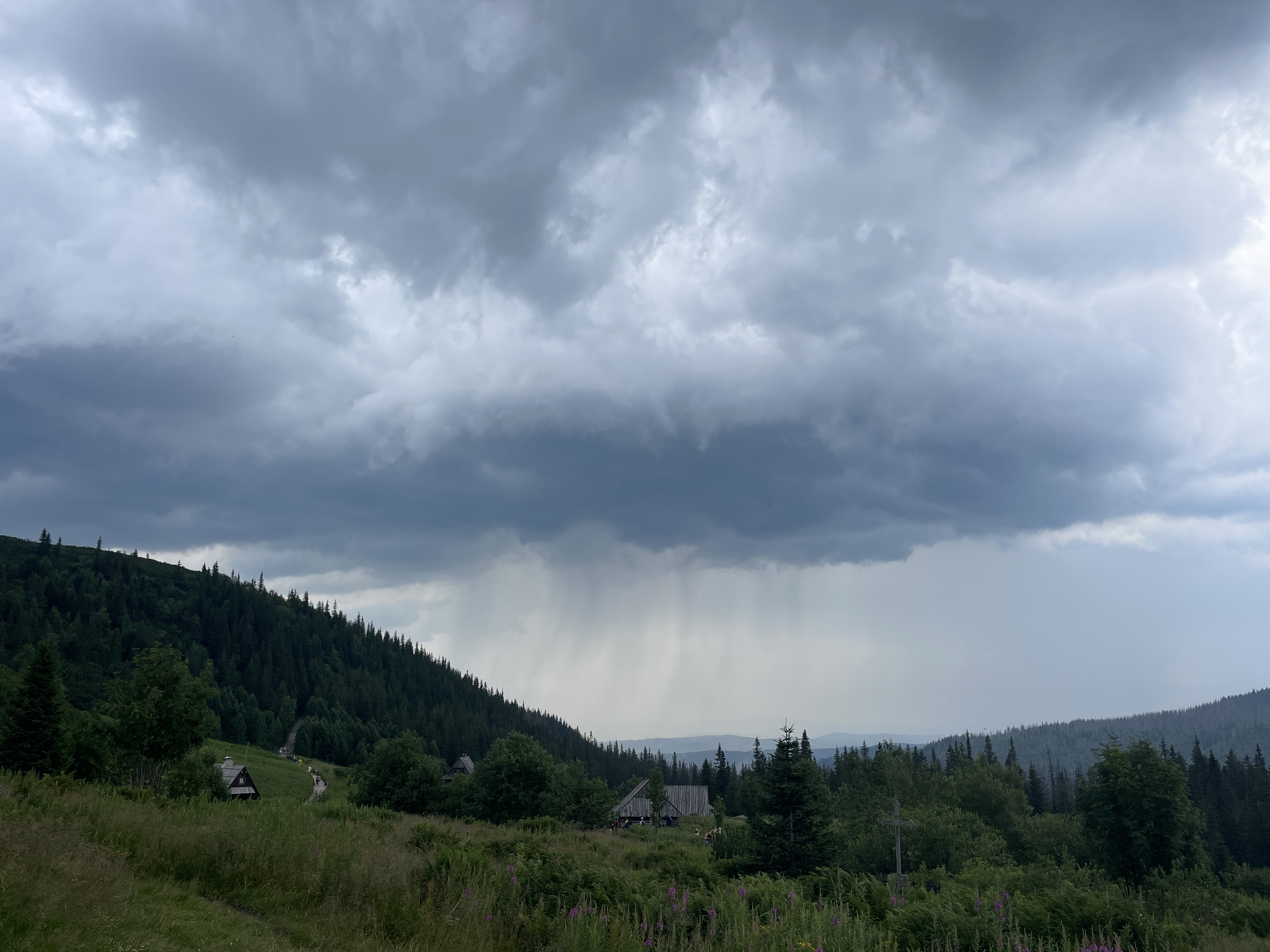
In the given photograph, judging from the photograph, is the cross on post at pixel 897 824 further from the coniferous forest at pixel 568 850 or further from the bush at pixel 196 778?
the bush at pixel 196 778

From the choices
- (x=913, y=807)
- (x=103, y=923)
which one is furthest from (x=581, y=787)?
(x=103, y=923)

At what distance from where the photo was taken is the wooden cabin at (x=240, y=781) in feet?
231

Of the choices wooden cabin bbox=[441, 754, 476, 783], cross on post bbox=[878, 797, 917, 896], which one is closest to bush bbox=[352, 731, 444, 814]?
cross on post bbox=[878, 797, 917, 896]

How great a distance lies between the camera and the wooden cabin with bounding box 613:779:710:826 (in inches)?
3735

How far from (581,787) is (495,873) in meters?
52.6

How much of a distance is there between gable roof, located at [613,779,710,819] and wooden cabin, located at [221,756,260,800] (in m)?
40.8

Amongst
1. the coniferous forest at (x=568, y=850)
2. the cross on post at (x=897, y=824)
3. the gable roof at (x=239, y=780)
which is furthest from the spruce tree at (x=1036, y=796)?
the gable roof at (x=239, y=780)

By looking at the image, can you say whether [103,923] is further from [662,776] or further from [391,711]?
[391,711]

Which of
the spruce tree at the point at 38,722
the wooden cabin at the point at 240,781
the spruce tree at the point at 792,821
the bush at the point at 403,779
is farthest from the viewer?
the wooden cabin at the point at 240,781

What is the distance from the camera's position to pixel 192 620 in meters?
189

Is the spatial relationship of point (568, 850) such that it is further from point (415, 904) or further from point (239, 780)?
point (239, 780)

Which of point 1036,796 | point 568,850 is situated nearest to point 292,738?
point 1036,796

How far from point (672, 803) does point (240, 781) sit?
56.3 meters

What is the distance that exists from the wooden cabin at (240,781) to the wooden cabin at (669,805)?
4058 centimetres
